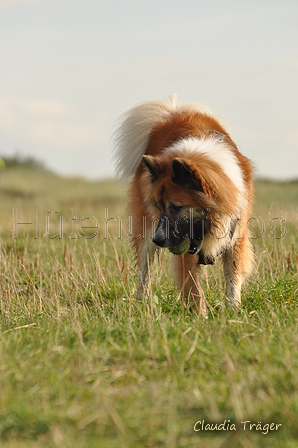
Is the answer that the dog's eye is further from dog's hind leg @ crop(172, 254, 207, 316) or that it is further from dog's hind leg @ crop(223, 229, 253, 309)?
dog's hind leg @ crop(223, 229, 253, 309)

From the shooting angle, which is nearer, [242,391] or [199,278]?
[242,391]

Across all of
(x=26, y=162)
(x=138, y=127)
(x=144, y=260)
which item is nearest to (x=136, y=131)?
(x=138, y=127)

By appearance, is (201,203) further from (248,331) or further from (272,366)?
(272,366)

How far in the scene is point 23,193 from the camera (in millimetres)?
→ 22062

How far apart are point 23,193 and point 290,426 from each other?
66.5ft

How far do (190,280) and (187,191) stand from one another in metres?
0.99

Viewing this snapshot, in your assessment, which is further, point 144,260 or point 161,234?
point 144,260

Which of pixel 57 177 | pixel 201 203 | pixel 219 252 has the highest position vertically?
pixel 201 203

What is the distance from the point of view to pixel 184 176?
4398mm

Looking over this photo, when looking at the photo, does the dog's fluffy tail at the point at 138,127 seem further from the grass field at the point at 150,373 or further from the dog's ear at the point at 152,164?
the grass field at the point at 150,373

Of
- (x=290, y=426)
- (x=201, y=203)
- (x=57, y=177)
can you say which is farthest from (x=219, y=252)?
(x=57, y=177)

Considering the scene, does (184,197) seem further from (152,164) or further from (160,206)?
(152,164)

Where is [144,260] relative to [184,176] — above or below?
below

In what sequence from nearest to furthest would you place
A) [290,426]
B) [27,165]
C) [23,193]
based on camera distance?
[290,426] → [23,193] → [27,165]
